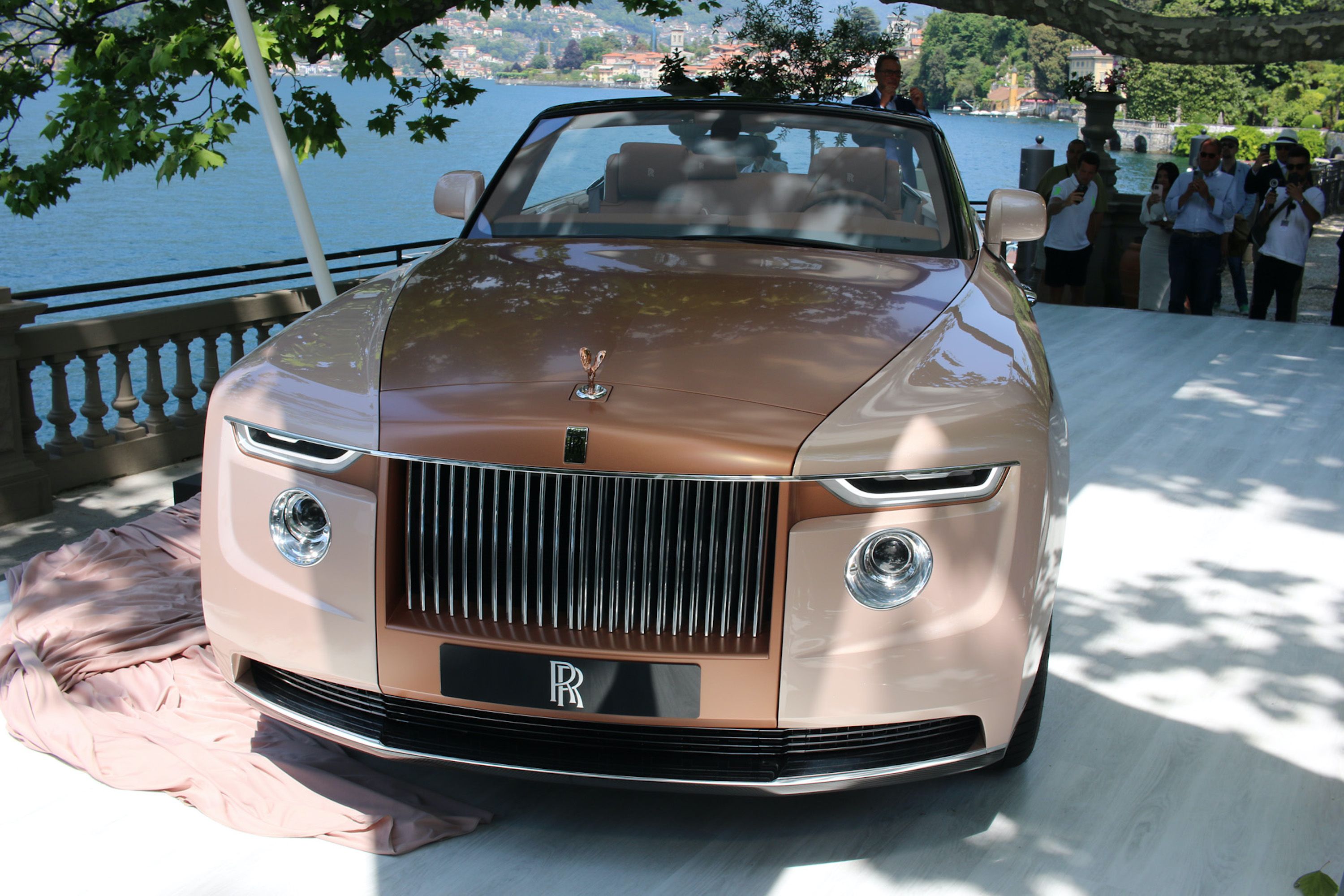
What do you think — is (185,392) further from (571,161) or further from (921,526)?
(921,526)

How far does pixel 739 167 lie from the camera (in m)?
3.95

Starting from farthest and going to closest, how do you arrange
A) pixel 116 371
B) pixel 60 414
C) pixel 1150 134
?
pixel 1150 134 → pixel 116 371 → pixel 60 414

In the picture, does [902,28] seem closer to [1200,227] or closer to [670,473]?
[1200,227]

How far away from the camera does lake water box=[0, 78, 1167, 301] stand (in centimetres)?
3397

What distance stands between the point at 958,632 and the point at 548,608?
0.83 metres

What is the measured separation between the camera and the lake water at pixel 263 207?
34.0 metres

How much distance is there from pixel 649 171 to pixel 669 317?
1.33m

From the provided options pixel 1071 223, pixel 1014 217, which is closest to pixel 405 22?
pixel 1014 217

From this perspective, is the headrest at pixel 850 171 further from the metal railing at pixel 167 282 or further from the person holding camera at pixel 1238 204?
the person holding camera at pixel 1238 204

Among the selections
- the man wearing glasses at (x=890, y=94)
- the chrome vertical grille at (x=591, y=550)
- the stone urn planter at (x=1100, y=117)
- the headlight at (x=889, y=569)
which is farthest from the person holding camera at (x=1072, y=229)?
the chrome vertical grille at (x=591, y=550)

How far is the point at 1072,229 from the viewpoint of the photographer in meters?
11.6

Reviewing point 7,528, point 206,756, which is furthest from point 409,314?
point 7,528

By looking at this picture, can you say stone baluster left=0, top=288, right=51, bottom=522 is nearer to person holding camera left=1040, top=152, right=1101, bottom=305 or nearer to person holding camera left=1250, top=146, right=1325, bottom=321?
person holding camera left=1040, top=152, right=1101, bottom=305

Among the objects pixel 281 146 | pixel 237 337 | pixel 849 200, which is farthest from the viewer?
pixel 237 337
